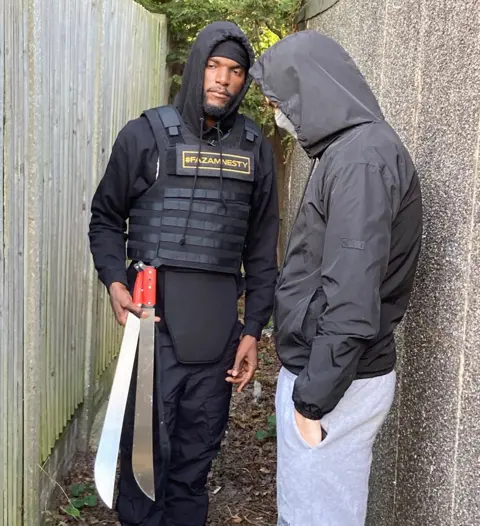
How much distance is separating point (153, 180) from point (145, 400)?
91 centimetres

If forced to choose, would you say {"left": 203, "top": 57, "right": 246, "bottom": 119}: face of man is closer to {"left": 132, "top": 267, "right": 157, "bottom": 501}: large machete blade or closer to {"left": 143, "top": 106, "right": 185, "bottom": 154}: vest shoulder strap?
{"left": 143, "top": 106, "right": 185, "bottom": 154}: vest shoulder strap

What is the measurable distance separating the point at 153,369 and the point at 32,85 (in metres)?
1.21

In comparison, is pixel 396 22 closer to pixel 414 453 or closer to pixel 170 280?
pixel 170 280

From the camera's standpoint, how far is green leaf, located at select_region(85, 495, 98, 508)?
12.6 ft

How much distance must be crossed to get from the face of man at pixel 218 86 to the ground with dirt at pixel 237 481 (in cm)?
206

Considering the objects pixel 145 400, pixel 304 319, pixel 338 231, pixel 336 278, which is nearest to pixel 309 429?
pixel 304 319

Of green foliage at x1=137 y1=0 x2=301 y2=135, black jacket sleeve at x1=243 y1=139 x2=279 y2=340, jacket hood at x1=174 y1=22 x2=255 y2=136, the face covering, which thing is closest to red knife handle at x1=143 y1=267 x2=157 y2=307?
black jacket sleeve at x1=243 y1=139 x2=279 y2=340

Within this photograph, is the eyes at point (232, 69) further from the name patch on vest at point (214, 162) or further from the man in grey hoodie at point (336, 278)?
the man in grey hoodie at point (336, 278)

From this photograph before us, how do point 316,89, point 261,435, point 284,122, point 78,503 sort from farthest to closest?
point 261,435 → point 78,503 → point 284,122 → point 316,89

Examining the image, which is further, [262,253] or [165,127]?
[262,253]

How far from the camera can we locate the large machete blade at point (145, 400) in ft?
10.0

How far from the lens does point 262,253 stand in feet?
11.3

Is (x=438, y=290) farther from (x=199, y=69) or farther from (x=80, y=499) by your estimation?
(x=80, y=499)

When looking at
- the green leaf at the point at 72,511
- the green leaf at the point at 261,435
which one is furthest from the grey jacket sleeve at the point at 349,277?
the green leaf at the point at 261,435
